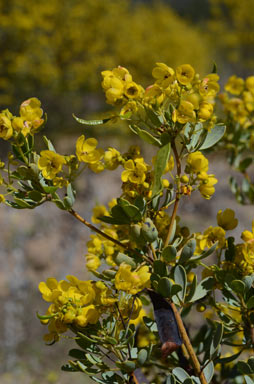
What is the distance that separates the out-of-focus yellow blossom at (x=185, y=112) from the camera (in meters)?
0.50

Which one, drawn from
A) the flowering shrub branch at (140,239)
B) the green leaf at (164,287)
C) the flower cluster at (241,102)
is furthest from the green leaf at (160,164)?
the flower cluster at (241,102)

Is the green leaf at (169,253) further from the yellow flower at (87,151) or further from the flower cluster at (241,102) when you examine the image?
the flower cluster at (241,102)

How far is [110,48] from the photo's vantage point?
796cm

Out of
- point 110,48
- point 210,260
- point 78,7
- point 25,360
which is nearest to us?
point 25,360

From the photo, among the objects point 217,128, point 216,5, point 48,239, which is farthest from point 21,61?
point 217,128

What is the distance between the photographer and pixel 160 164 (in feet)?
1.59

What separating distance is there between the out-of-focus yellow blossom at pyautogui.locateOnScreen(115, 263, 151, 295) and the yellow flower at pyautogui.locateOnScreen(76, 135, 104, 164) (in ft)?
0.51

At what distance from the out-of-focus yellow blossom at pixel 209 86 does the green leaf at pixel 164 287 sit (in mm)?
242

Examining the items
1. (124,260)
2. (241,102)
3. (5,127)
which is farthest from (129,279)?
(241,102)

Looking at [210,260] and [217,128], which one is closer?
[217,128]

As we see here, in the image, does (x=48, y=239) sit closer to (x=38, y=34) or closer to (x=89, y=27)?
(x=38, y=34)

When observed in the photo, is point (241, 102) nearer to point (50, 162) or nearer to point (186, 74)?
point (186, 74)

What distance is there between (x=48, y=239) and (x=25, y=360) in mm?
1900

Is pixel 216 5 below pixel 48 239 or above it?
above
